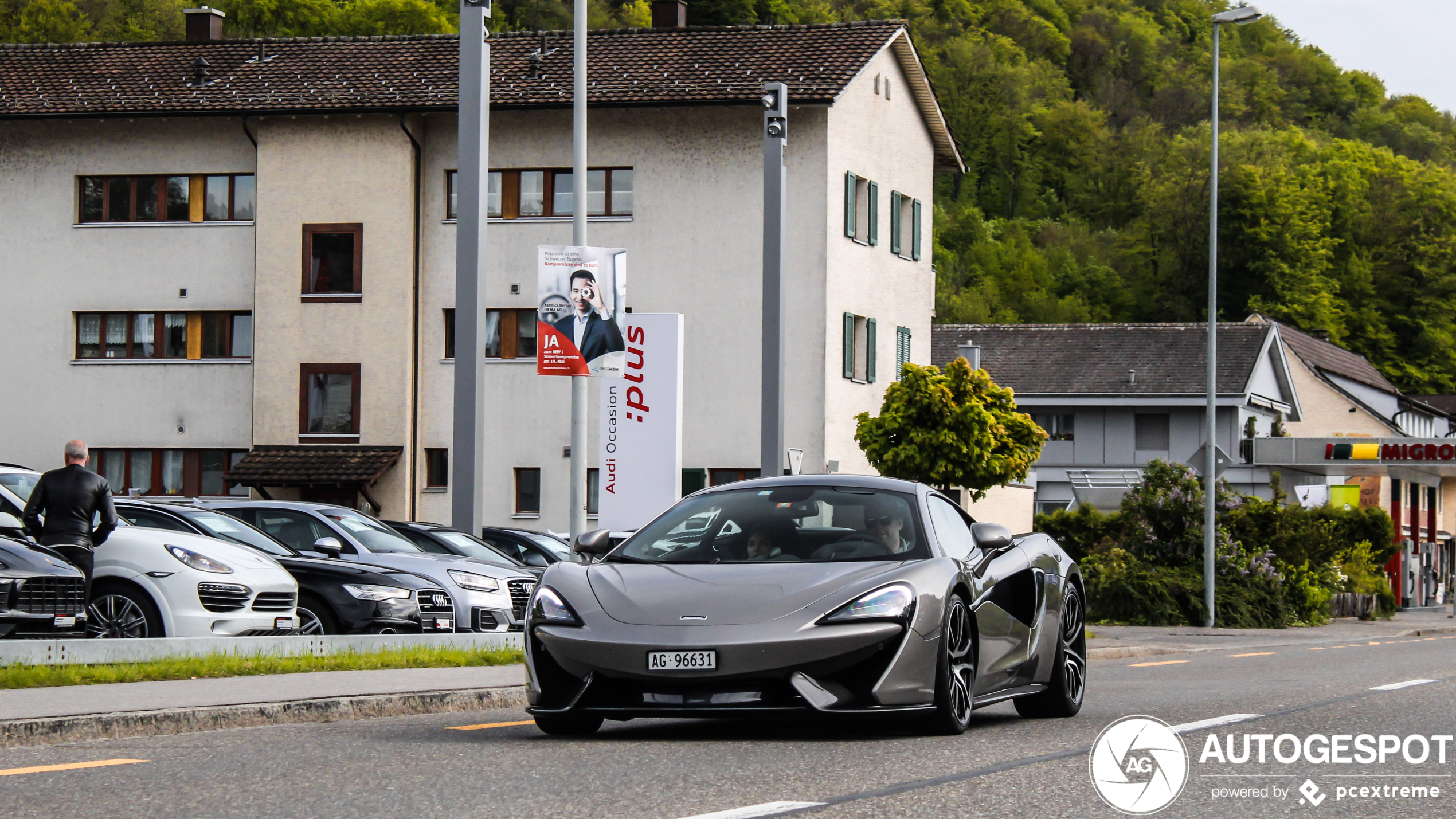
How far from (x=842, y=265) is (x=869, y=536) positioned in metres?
31.8

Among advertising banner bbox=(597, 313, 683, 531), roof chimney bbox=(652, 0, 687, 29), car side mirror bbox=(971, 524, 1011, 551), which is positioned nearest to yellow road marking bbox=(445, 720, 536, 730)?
car side mirror bbox=(971, 524, 1011, 551)

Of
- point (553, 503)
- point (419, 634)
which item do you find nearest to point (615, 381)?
point (419, 634)

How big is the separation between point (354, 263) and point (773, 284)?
19043mm

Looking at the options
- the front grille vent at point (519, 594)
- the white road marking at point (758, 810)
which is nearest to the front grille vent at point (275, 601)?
the front grille vent at point (519, 594)

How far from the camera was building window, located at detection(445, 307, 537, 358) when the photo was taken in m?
41.8

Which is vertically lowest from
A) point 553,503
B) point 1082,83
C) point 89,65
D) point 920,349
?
point 553,503

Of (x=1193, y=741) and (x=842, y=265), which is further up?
(x=842, y=265)

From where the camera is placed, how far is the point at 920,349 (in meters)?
46.2

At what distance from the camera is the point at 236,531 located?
→ 57.0 feet

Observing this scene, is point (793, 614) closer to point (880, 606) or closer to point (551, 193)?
point (880, 606)

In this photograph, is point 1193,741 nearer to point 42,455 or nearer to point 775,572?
point 775,572

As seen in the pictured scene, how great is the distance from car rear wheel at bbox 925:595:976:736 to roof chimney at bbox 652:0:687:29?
38.5 m

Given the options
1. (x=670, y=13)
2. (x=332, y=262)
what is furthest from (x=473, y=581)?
(x=670, y=13)

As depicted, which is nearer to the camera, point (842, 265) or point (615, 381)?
point (615, 381)
